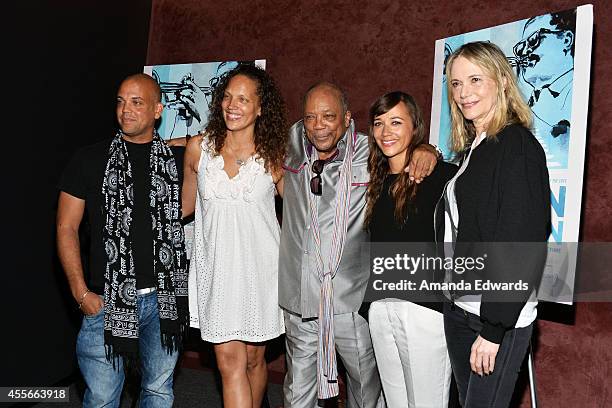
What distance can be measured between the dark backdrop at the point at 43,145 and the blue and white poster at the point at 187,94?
16.5 inches

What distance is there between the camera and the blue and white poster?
3.70m

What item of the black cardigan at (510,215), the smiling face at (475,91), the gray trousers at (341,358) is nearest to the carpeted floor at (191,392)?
the gray trousers at (341,358)

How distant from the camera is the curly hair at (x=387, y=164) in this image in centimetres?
221

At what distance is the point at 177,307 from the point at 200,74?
1.77m

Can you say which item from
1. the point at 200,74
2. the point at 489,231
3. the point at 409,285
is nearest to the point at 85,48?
the point at 200,74

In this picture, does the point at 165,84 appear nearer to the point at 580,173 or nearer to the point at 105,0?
the point at 105,0

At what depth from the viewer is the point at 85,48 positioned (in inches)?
141

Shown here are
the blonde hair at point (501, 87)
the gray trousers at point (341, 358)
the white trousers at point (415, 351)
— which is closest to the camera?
the blonde hair at point (501, 87)

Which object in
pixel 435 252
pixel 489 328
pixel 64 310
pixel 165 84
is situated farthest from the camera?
pixel 165 84

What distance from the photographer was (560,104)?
92.5 inches

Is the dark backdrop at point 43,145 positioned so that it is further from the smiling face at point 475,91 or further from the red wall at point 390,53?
the smiling face at point 475,91

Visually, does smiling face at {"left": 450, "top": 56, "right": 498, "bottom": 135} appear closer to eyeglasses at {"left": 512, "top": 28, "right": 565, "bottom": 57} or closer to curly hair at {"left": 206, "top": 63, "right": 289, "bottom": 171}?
eyeglasses at {"left": 512, "top": 28, "right": 565, "bottom": 57}

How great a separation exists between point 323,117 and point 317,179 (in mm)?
283

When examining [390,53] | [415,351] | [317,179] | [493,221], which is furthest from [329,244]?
[390,53]
